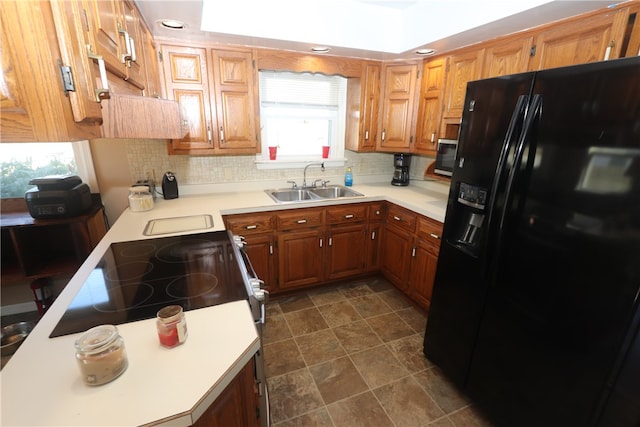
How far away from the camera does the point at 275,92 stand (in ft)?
9.27

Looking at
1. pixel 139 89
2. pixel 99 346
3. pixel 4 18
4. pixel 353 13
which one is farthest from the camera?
pixel 353 13

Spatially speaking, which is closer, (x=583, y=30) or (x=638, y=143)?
(x=638, y=143)

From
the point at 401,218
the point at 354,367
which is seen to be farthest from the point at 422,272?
the point at 354,367

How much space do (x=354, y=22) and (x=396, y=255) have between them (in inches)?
80.6

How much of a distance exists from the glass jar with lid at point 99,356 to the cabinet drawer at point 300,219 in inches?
68.4

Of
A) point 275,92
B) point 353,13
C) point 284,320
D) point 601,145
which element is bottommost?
point 284,320

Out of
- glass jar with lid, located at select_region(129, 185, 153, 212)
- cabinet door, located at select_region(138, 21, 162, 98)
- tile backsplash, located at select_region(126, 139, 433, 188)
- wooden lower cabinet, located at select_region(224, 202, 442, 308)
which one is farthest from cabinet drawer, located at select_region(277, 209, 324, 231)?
cabinet door, located at select_region(138, 21, 162, 98)

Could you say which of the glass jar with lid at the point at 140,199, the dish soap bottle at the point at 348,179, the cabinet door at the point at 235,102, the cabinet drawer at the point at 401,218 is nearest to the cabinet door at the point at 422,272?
the cabinet drawer at the point at 401,218

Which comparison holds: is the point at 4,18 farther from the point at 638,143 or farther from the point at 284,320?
the point at 284,320

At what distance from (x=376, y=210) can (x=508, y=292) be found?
4.93 feet

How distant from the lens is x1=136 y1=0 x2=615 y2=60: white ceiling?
166 centimetres

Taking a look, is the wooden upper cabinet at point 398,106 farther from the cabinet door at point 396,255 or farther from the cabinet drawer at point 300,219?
the cabinet drawer at point 300,219

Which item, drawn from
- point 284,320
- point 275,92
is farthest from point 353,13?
point 284,320

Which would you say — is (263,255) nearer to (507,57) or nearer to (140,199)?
(140,199)
